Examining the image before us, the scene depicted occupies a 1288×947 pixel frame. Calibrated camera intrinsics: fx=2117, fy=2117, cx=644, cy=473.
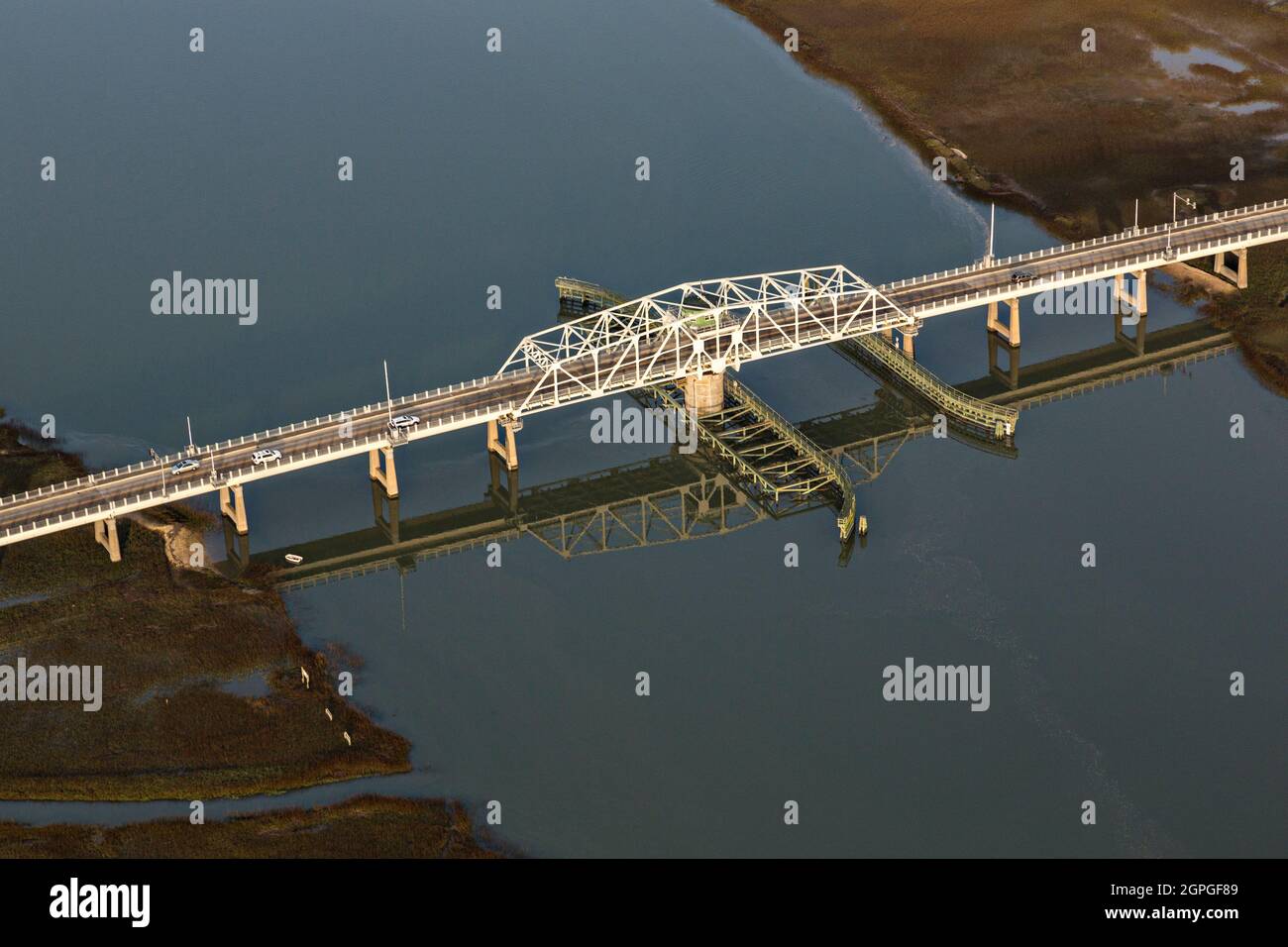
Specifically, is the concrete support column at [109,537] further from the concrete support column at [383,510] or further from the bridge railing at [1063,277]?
the bridge railing at [1063,277]

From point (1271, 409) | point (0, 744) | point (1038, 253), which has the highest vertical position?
point (1038, 253)

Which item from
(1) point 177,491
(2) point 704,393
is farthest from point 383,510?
(2) point 704,393

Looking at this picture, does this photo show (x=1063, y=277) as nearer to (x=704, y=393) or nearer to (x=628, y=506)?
(x=704, y=393)

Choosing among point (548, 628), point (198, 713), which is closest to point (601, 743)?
point (548, 628)

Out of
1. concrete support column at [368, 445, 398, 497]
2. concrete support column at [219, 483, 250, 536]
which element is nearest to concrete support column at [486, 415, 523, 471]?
concrete support column at [368, 445, 398, 497]

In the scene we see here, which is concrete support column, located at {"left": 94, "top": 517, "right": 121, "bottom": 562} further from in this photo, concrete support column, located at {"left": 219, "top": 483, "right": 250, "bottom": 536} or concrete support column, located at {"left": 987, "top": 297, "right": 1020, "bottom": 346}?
concrete support column, located at {"left": 987, "top": 297, "right": 1020, "bottom": 346}

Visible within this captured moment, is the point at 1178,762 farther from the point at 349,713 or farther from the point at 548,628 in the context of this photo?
the point at 349,713
